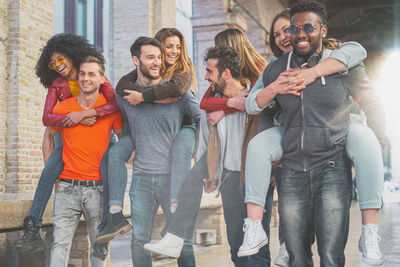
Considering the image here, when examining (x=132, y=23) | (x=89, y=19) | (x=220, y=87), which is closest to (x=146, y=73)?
(x=220, y=87)

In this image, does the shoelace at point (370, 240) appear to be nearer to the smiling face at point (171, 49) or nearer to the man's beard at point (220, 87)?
the man's beard at point (220, 87)

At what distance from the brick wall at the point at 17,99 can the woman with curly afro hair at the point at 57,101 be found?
11.9 ft

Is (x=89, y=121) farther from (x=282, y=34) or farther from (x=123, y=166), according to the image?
(x=282, y=34)

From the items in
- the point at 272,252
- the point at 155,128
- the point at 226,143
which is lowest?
the point at 272,252

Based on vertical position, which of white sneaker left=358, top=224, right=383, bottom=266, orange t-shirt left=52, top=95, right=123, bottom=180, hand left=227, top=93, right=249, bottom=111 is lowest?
white sneaker left=358, top=224, right=383, bottom=266

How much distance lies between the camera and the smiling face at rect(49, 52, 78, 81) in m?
3.33

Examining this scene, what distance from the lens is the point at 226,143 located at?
9.89 feet

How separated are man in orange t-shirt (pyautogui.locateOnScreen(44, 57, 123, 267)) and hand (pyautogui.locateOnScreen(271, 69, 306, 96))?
1.32 meters

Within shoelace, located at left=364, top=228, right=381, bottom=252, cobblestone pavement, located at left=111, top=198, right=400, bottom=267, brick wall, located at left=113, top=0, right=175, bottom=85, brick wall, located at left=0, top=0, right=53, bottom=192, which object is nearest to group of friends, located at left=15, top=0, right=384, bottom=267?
shoelace, located at left=364, top=228, right=381, bottom=252

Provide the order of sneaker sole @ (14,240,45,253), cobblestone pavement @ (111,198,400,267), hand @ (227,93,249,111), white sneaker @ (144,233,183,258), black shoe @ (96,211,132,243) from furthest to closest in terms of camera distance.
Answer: cobblestone pavement @ (111,198,400,267) < sneaker sole @ (14,240,45,253) < black shoe @ (96,211,132,243) < hand @ (227,93,249,111) < white sneaker @ (144,233,183,258)

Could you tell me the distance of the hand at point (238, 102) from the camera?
2875 millimetres

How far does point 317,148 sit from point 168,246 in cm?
102

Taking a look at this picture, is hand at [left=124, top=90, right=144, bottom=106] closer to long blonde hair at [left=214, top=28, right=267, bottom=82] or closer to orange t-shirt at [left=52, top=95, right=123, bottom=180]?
orange t-shirt at [left=52, top=95, right=123, bottom=180]

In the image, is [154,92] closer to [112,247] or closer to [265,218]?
[265,218]
